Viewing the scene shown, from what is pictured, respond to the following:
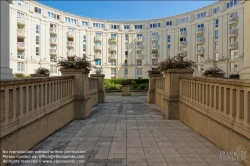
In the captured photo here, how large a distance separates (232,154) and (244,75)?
4.66 m

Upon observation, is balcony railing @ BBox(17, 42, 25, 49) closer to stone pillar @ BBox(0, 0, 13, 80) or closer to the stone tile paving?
stone pillar @ BBox(0, 0, 13, 80)

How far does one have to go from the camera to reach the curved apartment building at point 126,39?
127 feet

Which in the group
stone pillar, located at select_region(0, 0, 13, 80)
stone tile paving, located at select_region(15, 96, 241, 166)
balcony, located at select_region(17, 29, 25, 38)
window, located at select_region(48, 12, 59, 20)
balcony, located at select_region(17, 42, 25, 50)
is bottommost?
stone tile paving, located at select_region(15, 96, 241, 166)

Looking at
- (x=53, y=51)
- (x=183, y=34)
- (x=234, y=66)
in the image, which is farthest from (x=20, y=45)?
(x=234, y=66)

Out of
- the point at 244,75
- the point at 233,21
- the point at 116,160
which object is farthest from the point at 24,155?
the point at 233,21

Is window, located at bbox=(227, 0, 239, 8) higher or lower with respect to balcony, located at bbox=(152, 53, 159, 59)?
higher

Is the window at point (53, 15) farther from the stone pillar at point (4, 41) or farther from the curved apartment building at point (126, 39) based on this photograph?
the stone pillar at point (4, 41)

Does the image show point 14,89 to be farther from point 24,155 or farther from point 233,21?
point 233,21

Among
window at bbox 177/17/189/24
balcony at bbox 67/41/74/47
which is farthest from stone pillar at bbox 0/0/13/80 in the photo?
window at bbox 177/17/189/24

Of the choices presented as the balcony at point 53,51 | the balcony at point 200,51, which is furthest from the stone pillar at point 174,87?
the balcony at point 200,51

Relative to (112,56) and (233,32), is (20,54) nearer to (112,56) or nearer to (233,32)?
(112,56)

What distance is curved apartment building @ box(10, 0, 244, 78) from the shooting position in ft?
127

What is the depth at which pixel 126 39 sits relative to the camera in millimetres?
56906

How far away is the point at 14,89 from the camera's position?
3.77 metres
